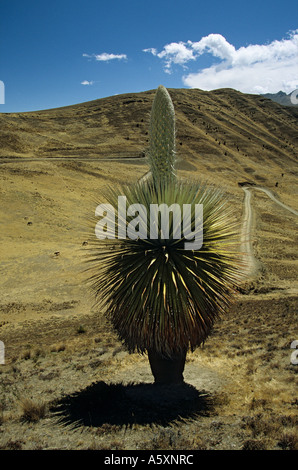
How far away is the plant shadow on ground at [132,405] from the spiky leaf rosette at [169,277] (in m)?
1.30

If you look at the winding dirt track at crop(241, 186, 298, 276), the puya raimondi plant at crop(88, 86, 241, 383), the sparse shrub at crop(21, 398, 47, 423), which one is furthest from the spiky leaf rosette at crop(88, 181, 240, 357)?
the winding dirt track at crop(241, 186, 298, 276)

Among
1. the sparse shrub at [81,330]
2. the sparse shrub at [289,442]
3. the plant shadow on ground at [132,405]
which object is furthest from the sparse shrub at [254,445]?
the sparse shrub at [81,330]

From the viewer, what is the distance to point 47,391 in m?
7.88

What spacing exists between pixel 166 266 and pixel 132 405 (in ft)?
10.3

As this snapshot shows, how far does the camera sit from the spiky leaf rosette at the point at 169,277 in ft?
18.3

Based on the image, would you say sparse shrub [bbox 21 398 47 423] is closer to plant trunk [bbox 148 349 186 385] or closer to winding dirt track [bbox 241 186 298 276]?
plant trunk [bbox 148 349 186 385]

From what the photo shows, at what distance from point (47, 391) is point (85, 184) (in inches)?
1361

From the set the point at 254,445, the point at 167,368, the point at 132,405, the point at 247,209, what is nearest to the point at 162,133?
the point at 167,368

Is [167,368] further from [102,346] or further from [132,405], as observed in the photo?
[102,346]

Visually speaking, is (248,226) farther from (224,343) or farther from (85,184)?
(224,343)

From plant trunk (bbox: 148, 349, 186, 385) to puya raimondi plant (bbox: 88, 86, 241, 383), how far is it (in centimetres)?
116

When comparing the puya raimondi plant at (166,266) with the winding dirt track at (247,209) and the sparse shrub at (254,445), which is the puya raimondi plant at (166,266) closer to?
the sparse shrub at (254,445)

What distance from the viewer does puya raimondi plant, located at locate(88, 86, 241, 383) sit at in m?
5.52
